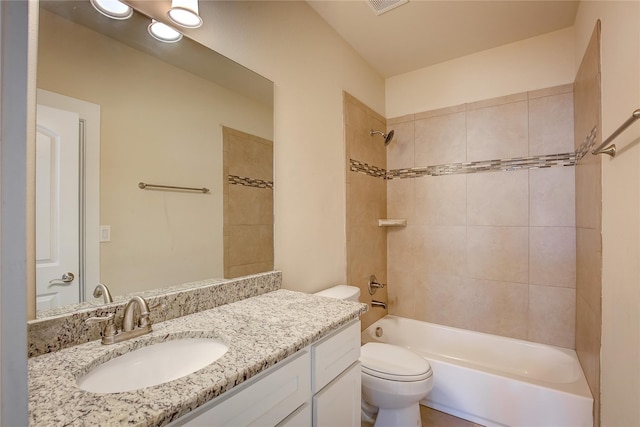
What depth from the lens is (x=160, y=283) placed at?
110cm

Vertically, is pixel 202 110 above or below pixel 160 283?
above

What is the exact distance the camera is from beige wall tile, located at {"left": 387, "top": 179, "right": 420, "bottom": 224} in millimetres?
2564

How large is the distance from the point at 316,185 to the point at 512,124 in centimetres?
158

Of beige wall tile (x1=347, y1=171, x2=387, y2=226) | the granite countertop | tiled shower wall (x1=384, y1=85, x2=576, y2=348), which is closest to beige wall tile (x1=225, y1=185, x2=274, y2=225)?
the granite countertop

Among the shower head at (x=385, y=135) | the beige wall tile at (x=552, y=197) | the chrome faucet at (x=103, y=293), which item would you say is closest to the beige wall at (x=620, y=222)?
the beige wall tile at (x=552, y=197)

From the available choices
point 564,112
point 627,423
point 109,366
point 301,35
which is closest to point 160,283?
point 109,366

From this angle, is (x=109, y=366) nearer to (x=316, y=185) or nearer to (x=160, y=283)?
(x=160, y=283)

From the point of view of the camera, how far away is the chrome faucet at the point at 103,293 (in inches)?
36.8

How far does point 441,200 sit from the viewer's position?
2432 mm

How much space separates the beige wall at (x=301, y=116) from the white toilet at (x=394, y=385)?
1.02 ft

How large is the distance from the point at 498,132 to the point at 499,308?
1342mm

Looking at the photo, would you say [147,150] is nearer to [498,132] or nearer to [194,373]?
[194,373]

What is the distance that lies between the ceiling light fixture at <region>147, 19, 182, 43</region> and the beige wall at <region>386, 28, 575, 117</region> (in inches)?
78.6

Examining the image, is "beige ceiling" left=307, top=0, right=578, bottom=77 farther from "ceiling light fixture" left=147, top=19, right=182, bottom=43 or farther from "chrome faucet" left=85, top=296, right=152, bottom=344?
"chrome faucet" left=85, top=296, right=152, bottom=344
